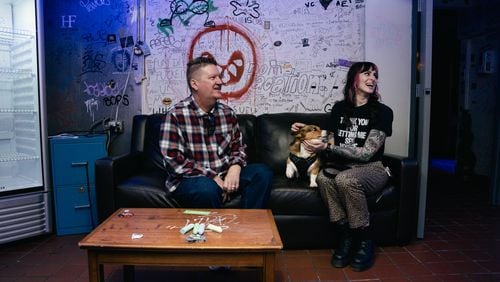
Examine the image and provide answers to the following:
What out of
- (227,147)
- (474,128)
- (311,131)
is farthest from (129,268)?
(474,128)

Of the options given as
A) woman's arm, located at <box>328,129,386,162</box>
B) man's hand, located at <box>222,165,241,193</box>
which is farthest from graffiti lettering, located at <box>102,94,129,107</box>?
woman's arm, located at <box>328,129,386,162</box>

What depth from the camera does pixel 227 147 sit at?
2.39 metres

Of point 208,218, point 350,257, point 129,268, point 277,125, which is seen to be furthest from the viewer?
point 277,125

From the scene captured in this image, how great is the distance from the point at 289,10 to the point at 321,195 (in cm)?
188

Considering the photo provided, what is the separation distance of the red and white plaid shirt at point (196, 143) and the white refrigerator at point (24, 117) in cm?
115

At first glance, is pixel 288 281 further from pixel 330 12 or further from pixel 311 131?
pixel 330 12

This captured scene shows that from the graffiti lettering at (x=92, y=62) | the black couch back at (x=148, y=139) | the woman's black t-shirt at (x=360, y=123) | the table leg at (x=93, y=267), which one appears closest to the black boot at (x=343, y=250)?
the woman's black t-shirt at (x=360, y=123)

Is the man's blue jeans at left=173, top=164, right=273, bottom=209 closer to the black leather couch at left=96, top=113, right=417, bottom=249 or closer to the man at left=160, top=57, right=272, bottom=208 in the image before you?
the man at left=160, top=57, right=272, bottom=208

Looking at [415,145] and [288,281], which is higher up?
[415,145]

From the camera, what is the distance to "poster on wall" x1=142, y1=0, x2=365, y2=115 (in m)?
3.26

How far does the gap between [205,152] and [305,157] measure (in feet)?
2.49

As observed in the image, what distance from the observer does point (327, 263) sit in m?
2.21

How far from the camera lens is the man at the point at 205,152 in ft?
7.07

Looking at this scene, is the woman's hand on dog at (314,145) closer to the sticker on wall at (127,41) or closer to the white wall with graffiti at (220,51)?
the white wall with graffiti at (220,51)
